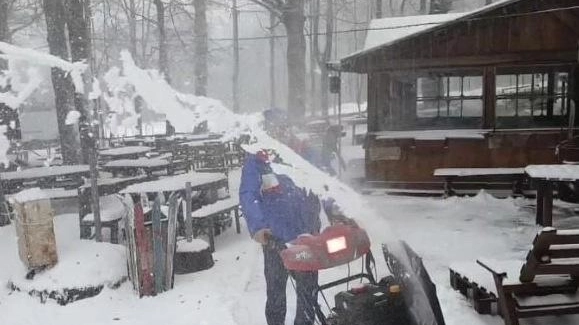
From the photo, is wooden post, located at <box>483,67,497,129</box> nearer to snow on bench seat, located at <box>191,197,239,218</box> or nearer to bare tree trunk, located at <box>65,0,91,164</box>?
snow on bench seat, located at <box>191,197,239,218</box>

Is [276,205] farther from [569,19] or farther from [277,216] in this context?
[569,19]

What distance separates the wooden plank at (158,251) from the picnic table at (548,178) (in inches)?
219

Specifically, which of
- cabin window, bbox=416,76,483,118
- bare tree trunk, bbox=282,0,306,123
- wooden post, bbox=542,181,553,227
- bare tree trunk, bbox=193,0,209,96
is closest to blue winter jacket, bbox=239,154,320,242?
wooden post, bbox=542,181,553,227

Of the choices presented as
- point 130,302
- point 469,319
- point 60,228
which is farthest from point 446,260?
point 60,228

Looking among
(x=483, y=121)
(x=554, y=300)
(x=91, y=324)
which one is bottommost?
(x=91, y=324)

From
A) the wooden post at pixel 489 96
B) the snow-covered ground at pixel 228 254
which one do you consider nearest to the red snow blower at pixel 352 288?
the snow-covered ground at pixel 228 254

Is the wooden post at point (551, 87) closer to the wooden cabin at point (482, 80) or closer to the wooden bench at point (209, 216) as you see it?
the wooden cabin at point (482, 80)

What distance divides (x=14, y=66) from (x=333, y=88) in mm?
9153

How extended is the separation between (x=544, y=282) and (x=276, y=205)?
2.61 meters

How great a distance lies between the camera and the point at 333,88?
15.8 metres

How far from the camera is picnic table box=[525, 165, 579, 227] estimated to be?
26.0ft

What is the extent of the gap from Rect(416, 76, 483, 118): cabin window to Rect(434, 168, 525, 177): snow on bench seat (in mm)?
1910

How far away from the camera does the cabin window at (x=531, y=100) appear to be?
12547mm

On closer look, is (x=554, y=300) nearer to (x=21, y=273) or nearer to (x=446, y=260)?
(x=446, y=260)
